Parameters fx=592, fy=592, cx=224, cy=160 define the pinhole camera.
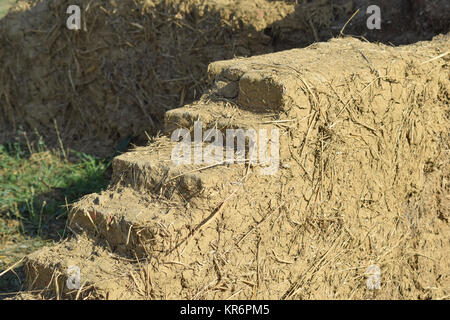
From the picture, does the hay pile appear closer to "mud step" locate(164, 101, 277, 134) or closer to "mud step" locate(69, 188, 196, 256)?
"mud step" locate(164, 101, 277, 134)

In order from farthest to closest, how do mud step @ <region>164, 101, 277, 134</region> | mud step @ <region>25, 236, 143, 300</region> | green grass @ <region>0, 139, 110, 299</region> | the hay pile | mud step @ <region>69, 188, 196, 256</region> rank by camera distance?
1. the hay pile
2. green grass @ <region>0, 139, 110, 299</region>
3. mud step @ <region>164, 101, 277, 134</region>
4. mud step @ <region>69, 188, 196, 256</region>
5. mud step @ <region>25, 236, 143, 300</region>

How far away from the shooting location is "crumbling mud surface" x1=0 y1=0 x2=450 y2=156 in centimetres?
520

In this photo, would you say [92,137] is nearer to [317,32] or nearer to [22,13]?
[22,13]

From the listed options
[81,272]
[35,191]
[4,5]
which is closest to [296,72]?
[81,272]

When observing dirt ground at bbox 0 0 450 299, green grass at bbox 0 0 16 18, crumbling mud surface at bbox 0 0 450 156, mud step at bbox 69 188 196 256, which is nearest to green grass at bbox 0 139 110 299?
crumbling mud surface at bbox 0 0 450 156

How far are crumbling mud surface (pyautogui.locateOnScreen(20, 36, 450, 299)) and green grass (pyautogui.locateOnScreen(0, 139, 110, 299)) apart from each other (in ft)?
5.17

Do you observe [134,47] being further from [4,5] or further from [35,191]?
[4,5]

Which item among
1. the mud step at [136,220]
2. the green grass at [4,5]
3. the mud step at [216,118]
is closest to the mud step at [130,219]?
the mud step at [136,220]

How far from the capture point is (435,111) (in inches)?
152

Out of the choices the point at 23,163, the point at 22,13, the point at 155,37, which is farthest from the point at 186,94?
the point at 22,13

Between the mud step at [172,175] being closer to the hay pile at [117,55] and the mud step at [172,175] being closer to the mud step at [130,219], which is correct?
the mud step at [130,219]

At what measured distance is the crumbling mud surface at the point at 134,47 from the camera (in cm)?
520

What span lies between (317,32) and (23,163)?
3216 mm

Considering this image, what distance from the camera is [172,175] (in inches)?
109
